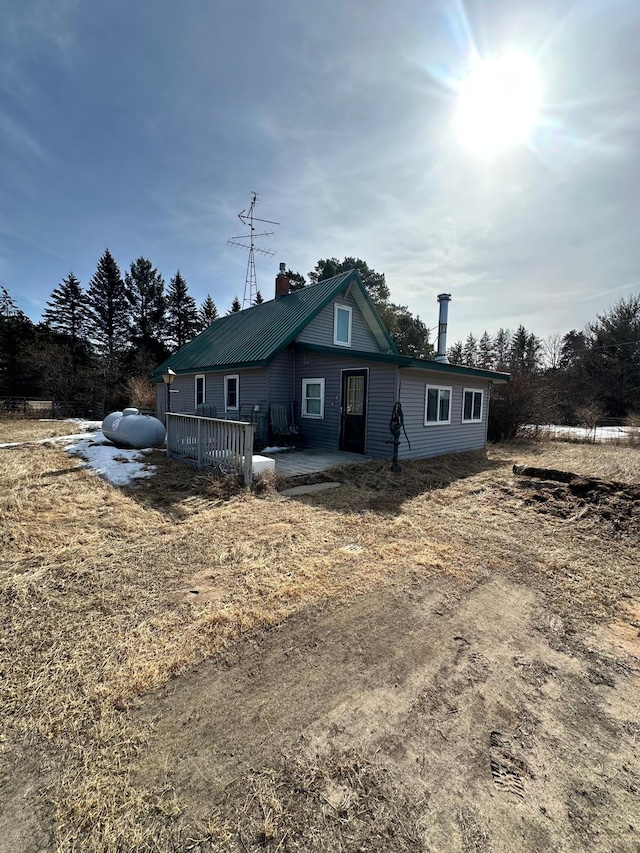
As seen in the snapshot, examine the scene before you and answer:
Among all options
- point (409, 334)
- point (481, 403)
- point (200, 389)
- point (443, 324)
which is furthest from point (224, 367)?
point (409, 334)

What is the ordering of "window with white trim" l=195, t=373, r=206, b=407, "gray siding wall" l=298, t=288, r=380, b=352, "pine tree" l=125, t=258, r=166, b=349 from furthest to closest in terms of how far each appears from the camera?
"pine tree" l=125, t=258, r=166, b=349
"window with white trim" l=195, t=373, r=206, b=407
"gray siding wall" l=298, t=288, r=380, b=352

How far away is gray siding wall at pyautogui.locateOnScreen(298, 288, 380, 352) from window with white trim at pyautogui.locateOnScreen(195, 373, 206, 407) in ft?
17.1

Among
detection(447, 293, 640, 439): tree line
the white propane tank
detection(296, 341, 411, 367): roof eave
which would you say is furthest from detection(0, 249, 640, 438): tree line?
the white propane tank

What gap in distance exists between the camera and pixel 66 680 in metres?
2.18

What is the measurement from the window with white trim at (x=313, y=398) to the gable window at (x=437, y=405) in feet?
10.0

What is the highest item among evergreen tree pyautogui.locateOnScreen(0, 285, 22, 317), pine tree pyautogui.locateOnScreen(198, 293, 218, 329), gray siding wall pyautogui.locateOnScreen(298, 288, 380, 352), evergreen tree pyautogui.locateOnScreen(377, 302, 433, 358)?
pine tree pyautogui.locateOnScreen(198, 293, 218, 329)

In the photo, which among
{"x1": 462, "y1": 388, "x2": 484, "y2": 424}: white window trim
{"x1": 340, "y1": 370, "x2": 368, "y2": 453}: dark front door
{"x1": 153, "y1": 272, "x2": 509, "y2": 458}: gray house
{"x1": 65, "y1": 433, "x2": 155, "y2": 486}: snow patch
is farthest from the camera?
{"x1": 462, "y1": 388, "x2": 484, "y2": 424}: white window trim

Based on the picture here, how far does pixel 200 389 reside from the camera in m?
15.1

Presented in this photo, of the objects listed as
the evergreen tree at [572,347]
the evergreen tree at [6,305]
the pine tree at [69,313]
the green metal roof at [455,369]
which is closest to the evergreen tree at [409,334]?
the evergreen tree at [572,347]

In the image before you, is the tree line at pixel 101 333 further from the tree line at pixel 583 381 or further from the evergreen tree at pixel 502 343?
the evergreen tree at pixel 502 343

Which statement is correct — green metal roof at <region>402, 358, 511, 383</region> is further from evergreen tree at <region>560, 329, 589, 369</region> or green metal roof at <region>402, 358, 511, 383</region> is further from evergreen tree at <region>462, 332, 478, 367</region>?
evergreen tree at <region>462, 332, 478, 367</region>

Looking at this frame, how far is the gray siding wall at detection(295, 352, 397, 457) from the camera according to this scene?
368 inches

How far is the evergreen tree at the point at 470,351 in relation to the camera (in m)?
41.3

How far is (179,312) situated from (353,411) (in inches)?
1239
